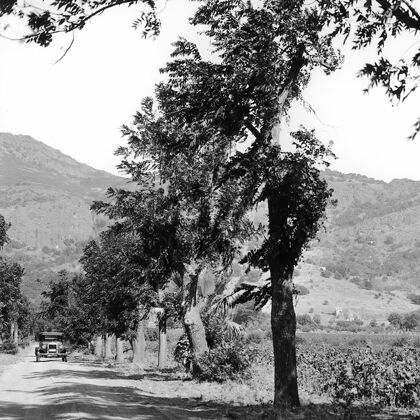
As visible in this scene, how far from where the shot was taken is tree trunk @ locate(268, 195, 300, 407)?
14.0 m

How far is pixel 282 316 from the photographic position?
1407cm

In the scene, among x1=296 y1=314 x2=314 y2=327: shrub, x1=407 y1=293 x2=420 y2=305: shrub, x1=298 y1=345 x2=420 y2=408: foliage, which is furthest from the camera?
x1=407 y1=293 x2=420 y2=305: shrub

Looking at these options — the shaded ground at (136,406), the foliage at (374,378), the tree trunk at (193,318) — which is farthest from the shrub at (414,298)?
the shaded ground at (136,406)

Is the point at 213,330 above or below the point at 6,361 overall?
above

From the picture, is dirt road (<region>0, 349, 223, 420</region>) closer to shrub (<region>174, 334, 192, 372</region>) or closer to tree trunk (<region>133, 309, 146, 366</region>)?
shrub (<region>174, 334, 192, 372</region>)

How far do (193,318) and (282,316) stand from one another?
910cm

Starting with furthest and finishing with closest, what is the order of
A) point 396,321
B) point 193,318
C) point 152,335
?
point 396,321
point 152,335
point 193,318

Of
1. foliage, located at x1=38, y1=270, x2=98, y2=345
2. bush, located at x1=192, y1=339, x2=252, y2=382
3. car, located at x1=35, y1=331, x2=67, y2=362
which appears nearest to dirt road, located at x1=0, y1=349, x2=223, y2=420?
bush, located at x1=192, y1=339, x2=252, y2=382

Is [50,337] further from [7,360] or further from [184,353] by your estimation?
[184,353]

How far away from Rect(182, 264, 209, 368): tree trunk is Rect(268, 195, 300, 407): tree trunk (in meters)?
8.51

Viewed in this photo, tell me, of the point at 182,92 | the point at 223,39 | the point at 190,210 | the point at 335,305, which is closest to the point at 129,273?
the point at 190,210

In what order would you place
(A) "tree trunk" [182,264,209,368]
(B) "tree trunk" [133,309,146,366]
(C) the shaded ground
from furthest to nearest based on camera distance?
(B) "tree trunk" [133,309,146,366]
(A) "tree trunk" [182,264,209,368]
(C) the shaded ground

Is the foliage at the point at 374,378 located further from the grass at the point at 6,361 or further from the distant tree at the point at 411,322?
the distant tree at the point at 411,322

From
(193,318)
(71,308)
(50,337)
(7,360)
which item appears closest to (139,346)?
A: (50,337)
